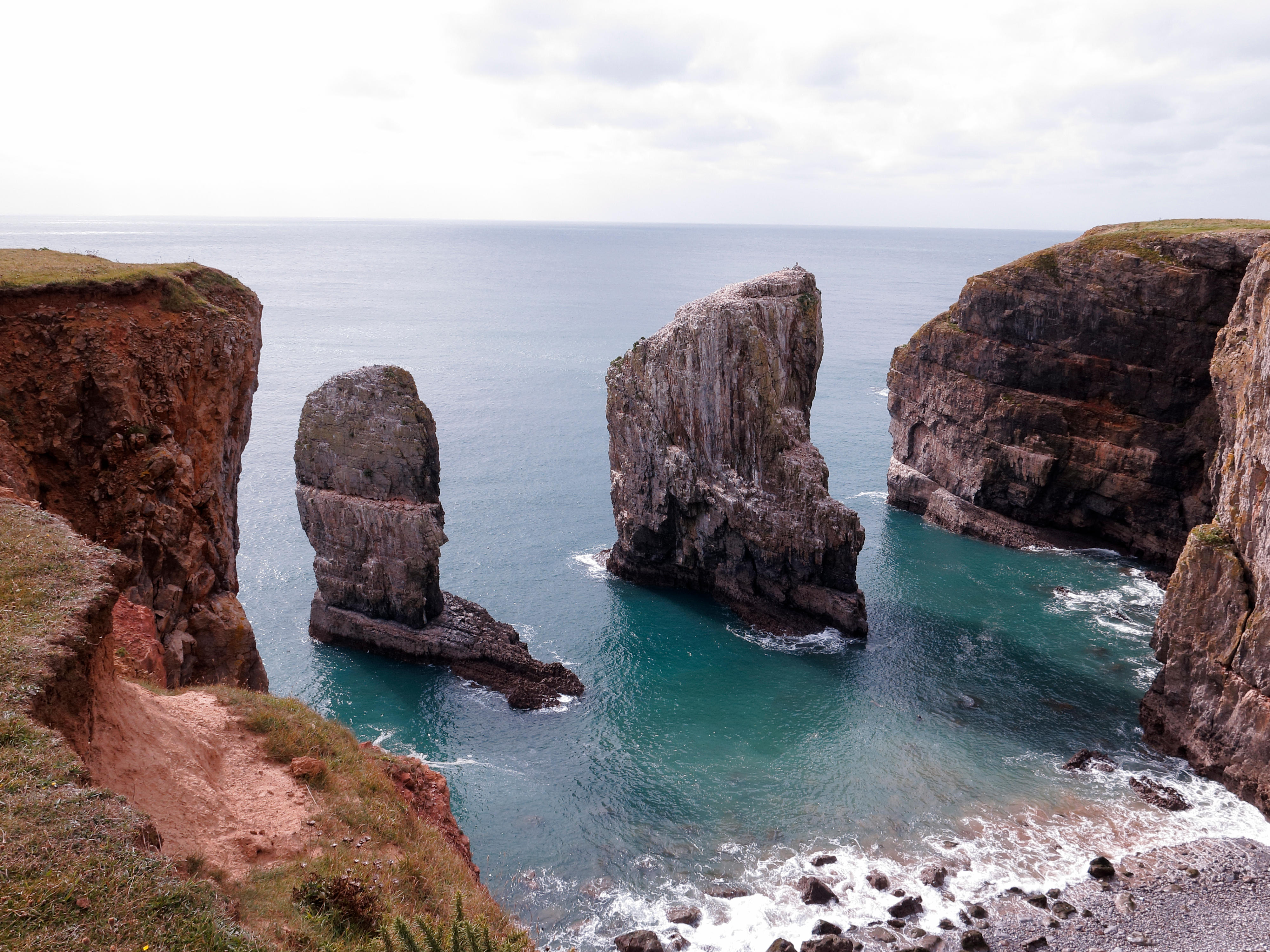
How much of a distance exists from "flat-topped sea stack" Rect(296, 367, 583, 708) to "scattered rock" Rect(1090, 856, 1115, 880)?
85.7 ft

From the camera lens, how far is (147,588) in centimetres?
2203

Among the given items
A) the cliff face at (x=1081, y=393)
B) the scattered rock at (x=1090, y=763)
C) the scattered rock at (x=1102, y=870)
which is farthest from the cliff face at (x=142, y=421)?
the cliff face at (x=1081, y=393)

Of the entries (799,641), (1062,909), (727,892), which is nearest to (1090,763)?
(1062,909)

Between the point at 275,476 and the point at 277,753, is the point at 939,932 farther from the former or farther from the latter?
the point at 275,476

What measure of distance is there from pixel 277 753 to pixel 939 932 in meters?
24.0

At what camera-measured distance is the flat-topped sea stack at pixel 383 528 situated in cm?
4628

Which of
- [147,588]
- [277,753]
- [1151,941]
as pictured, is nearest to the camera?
[277,753]

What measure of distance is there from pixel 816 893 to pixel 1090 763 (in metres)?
17.1

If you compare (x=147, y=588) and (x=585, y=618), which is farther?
(x=585, y=618)

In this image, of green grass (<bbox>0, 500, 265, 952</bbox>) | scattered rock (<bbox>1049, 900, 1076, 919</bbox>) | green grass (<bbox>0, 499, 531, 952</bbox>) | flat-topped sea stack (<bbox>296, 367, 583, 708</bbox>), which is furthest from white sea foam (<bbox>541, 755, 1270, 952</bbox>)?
green grass (<bbox>0, 500, 265, 952</bbox>)

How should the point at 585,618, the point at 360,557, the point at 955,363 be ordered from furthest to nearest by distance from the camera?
the point at 955,363
the point at 585,618
the point at 360,557

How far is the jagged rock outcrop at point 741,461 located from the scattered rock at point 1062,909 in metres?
21.7

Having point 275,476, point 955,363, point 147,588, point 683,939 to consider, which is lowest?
point 683,939

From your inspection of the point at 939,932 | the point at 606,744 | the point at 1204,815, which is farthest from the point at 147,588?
the point at 1204,815
